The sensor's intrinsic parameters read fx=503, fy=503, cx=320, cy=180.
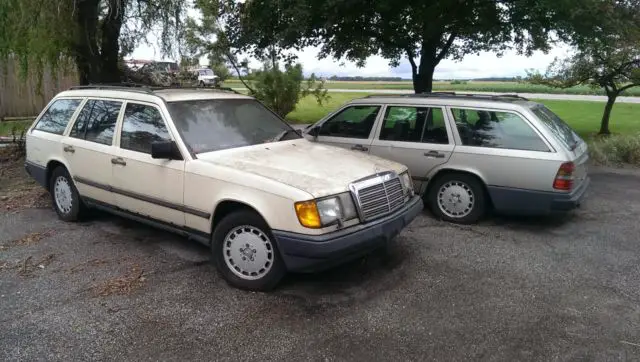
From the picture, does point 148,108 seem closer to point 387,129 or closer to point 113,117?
point 113,117

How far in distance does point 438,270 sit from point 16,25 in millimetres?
7636

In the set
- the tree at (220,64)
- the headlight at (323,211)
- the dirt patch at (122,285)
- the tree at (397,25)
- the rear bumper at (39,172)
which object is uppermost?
the tree at (397,25)

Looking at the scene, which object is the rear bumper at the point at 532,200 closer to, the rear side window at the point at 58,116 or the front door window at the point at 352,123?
the front door window at the point at 352,123

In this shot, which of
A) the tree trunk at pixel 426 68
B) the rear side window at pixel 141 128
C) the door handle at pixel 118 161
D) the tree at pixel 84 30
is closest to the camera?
the rear side window at pixel 141 128

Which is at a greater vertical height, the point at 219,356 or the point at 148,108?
the point at 148,108

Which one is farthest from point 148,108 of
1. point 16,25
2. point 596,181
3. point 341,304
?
point 596,181

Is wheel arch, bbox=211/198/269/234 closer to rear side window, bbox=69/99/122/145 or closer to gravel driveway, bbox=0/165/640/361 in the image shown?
gravel driveway, bbox=0/165/640/361

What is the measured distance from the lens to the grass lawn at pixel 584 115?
666 inches

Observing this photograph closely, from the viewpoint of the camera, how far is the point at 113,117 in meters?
5.52

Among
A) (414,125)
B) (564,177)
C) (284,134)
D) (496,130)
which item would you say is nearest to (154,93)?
(284,134)

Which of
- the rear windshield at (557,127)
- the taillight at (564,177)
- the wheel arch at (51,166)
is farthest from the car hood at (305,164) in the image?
the wheel arch at (51,166)

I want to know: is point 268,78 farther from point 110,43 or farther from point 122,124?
point 122,124

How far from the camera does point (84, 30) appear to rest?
9.37m

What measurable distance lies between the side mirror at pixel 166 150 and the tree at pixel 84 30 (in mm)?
5209
